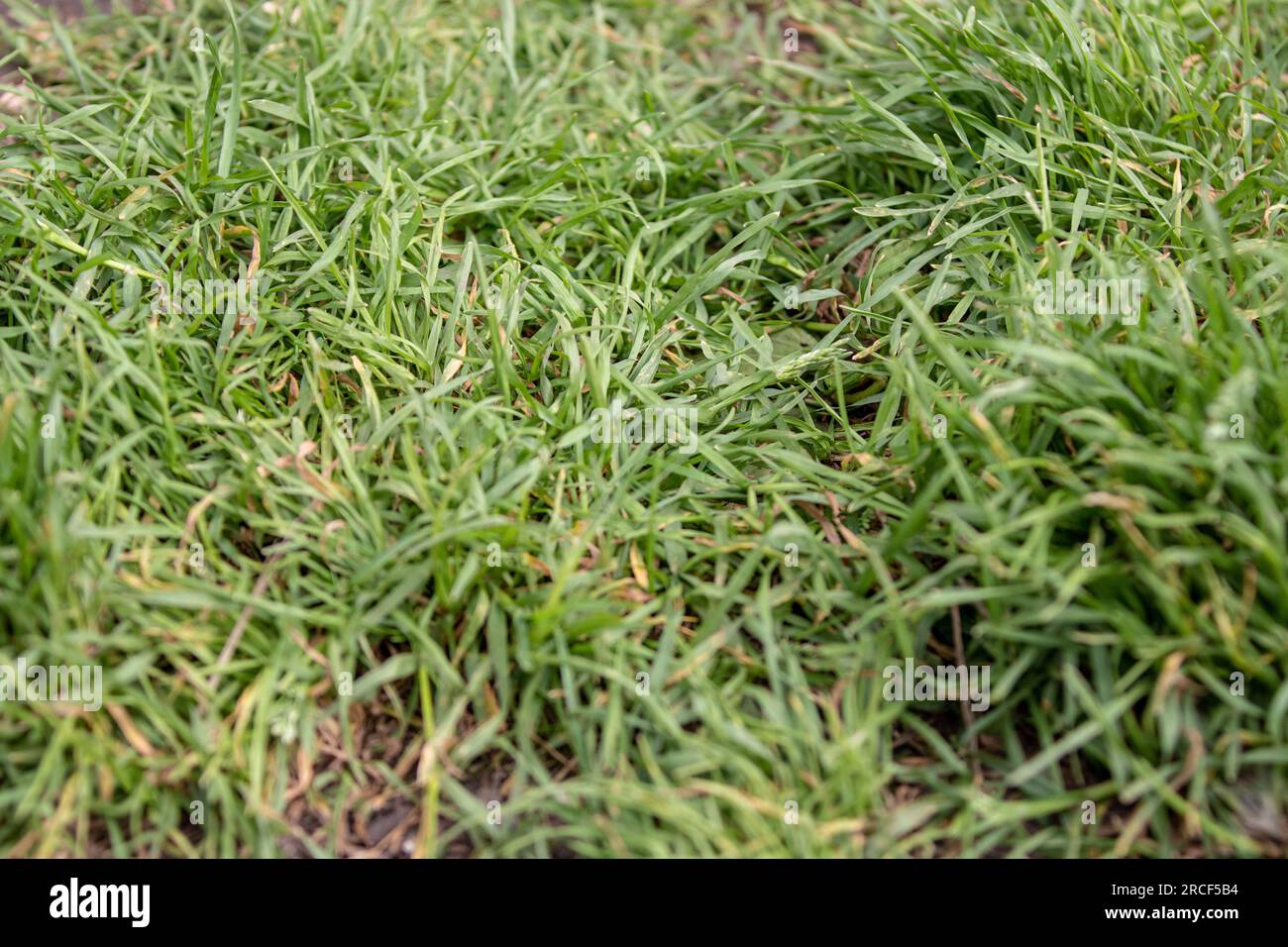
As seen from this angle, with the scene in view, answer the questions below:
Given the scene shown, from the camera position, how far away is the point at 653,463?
267 centimetres

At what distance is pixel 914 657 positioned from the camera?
239 centimetres

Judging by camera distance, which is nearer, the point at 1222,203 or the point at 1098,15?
the point at 1222,203

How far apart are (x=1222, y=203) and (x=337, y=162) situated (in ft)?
8.06

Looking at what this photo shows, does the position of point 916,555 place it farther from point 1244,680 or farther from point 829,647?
point 1244,680

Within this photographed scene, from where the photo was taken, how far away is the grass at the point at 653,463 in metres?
2.19

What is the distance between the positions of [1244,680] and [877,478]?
879mm

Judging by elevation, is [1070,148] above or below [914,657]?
above

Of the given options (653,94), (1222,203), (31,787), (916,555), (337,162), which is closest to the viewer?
(31,787)

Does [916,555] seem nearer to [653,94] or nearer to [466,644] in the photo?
[466,644]

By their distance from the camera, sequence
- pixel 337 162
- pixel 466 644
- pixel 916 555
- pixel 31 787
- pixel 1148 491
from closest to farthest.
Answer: pixel 31 787 < pixel 1148 491 < pixel 466 644 < pixel 916 555 < pixel 337 162

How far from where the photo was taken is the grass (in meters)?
2.19

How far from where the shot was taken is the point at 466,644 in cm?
236
